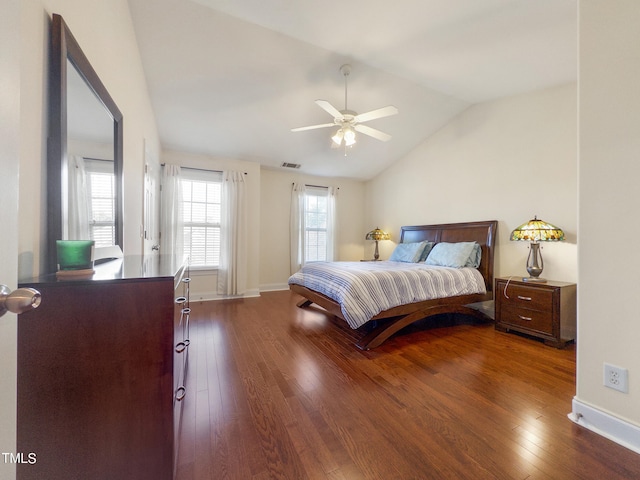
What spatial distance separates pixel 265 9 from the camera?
2148mm

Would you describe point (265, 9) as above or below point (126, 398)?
above

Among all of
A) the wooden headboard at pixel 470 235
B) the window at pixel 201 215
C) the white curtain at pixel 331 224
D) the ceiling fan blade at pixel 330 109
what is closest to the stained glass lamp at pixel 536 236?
the wooden headboard at pixel 470 235

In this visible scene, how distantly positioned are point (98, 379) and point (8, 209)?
1.97 ft

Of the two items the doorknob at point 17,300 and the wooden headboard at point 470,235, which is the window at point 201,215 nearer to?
the wooden headboard at point 470,235

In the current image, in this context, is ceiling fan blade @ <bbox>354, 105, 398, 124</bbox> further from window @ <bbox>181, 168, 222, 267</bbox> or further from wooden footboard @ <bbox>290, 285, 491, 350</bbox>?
window @ <bbox>181, 168, 222, 267</bbox>

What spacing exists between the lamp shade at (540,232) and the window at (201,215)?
14.1 feet

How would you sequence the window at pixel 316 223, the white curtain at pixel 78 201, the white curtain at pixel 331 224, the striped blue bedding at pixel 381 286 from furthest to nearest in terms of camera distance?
the white curtain at pixel 331 224, the window at pixel 316 223, the striped blue bedding at pixel 381 286, the white curtain at pixel 78 201

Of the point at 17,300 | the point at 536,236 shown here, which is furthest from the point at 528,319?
the point at 17,300

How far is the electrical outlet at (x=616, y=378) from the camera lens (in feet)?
4.22

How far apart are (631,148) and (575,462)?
1560 millimetres

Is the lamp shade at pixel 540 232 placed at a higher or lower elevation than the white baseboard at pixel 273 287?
higher

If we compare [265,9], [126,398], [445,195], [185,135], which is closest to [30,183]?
[126,398]

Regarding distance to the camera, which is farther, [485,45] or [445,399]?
[485,45]

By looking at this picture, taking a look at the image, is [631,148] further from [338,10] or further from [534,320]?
[338,10]
